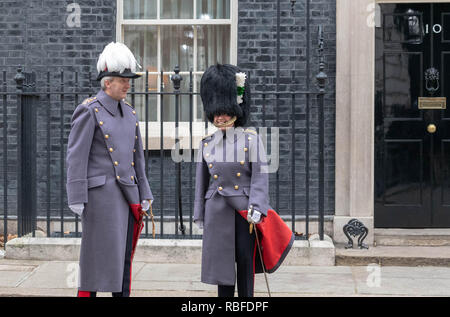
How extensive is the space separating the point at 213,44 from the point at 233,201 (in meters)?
3.83

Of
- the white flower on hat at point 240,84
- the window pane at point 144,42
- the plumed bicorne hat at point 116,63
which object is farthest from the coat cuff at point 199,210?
the window pane at point 144,42

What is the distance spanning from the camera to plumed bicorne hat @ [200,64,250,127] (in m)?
4.79

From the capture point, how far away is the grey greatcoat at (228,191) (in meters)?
4.77

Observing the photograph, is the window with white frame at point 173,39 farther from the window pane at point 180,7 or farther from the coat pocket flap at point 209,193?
the coat pocket flap at point 209,193

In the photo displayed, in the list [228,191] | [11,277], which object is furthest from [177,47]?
[228,191]

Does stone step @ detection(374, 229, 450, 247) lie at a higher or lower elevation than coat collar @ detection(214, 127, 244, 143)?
lower

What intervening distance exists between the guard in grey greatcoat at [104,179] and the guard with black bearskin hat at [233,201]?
552 millimetres

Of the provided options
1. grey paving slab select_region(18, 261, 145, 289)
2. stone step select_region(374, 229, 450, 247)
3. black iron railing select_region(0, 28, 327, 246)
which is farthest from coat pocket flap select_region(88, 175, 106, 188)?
stone step select_region(374, 229, 450, 247)

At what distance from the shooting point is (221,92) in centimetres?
479

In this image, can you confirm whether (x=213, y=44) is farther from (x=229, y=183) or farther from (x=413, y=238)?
(x=229, y=183)

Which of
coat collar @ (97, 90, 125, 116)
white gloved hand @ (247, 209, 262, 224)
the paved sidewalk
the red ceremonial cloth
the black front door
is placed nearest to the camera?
white gloved hand @ (247, 209, 262, 224)

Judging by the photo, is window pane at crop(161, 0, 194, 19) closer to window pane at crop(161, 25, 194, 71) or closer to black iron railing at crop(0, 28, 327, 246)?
window pane at crop(161, 25, 194, 71)

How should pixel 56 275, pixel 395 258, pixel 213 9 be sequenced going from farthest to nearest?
pixel 213 9
pixel 395 258
pixel 56 275

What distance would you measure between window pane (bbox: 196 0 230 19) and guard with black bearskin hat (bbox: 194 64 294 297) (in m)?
3.50
